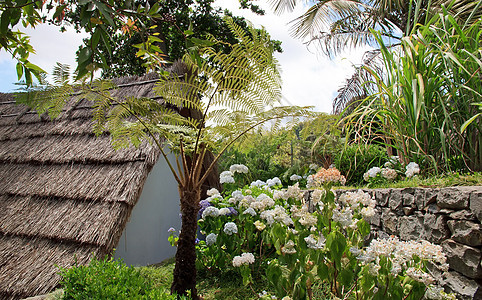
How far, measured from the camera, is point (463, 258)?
1.75m

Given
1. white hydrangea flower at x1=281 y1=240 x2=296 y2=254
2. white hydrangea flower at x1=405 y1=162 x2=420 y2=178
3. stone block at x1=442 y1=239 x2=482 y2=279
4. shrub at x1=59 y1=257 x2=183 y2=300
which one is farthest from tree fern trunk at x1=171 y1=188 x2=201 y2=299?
white hydrangea flower at x1=405 y1=162 x2=420 y2=178

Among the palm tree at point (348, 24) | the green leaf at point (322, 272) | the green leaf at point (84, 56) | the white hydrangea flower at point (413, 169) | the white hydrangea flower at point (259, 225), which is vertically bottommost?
the green leaf at point (322, 272)

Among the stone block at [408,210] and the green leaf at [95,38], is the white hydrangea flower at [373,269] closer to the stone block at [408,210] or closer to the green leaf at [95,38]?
the stone block at [408,210]

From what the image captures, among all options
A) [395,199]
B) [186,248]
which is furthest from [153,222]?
[395,199]

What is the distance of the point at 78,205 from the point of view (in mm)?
2701

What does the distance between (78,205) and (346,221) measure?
216 cm

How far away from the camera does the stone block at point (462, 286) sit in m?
1.68

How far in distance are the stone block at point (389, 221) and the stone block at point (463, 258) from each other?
483 millimetres

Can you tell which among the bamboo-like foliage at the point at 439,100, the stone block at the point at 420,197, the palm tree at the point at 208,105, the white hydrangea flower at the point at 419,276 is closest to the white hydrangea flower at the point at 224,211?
the palm tree at the point at 208,105

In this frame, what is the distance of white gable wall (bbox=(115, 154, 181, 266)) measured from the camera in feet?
10.9

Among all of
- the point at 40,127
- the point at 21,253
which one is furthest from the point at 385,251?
the point at 40,127

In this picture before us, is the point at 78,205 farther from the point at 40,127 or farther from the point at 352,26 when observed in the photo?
the point at 352,26

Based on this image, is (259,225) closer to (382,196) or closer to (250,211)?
(250,211)

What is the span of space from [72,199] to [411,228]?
2.69 m
